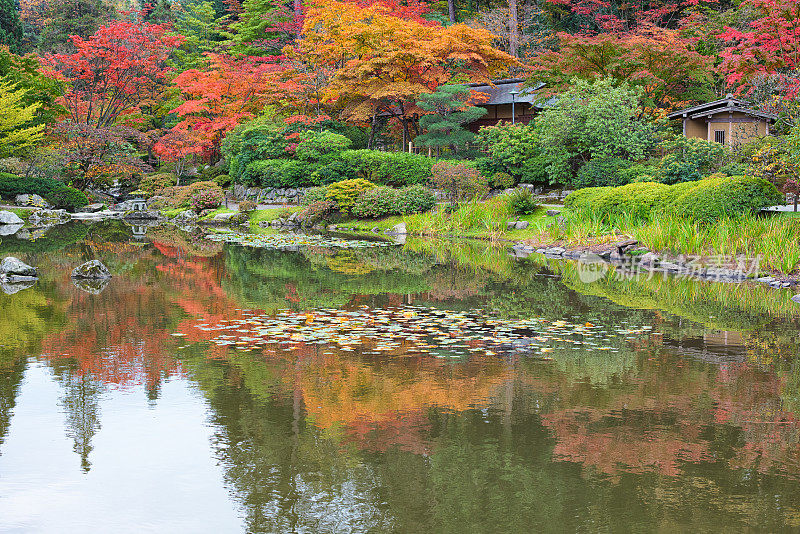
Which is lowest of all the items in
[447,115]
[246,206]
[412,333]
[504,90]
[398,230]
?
[412,333]

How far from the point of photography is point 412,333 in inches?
343

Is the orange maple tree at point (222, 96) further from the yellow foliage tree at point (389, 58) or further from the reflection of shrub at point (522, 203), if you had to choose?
the reflection of shrub at point (522, 203)

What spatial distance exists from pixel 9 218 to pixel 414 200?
15.0 metres

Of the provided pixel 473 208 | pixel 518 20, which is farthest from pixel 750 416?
pixel 518 20

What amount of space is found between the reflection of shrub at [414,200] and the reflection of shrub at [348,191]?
1.70 metres

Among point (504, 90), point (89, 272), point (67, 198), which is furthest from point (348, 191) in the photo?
point (89, 272)

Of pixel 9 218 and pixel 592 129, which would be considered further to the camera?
pixel 9 218

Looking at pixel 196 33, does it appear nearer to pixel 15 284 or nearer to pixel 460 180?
pixel 460 180

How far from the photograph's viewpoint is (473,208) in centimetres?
Result: 2336

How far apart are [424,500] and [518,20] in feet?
121

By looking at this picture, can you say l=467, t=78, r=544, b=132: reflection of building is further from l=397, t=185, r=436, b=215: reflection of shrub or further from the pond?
the pond

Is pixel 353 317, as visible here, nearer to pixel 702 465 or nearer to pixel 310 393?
pixel 310 393

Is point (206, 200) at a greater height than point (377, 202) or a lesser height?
greater

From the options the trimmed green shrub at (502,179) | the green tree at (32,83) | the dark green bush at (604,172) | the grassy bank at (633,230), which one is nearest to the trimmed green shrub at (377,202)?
the grassy bank at (633,230)
